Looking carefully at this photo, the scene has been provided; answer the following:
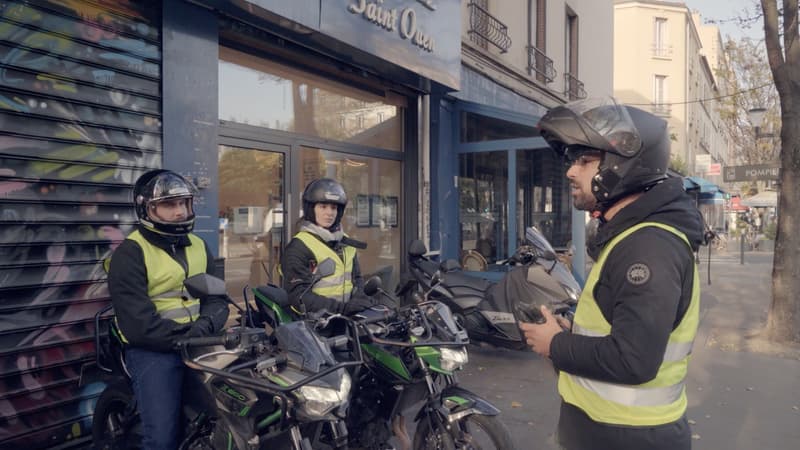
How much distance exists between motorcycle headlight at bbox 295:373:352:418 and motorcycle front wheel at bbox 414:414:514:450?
1.02 m

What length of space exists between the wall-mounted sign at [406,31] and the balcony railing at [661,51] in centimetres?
3263

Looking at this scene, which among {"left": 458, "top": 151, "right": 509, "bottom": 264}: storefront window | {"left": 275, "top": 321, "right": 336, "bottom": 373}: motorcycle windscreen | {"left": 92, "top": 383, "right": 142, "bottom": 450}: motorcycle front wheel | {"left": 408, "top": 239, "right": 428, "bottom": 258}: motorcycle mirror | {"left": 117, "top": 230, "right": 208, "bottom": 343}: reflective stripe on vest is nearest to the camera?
{"left": 275, "top": 321, "right": 336, "bottom": 373}: motorcycle windscreen

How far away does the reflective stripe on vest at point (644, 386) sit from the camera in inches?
67.2

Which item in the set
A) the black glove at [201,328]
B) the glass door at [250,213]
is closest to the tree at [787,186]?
the glass door at [250,213]

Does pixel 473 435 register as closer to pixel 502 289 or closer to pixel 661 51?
pixel 502 289

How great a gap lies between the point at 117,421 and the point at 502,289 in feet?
8.65

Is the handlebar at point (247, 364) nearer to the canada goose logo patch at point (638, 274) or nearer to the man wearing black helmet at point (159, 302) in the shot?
the man wearing black helmet at point (159, 302)

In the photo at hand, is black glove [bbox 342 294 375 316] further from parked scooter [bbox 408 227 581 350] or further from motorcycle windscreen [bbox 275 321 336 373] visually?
motorcycle windscreen [bbox 275 321 336 373]

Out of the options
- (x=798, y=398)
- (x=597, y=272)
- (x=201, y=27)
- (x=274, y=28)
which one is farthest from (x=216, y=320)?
(x=798, y=398)

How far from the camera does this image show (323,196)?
3994 millimetres

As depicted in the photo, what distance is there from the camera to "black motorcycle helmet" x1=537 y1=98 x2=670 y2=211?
5.88 ft

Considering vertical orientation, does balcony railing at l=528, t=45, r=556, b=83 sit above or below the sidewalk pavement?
above

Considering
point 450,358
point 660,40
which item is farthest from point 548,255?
point 660,40

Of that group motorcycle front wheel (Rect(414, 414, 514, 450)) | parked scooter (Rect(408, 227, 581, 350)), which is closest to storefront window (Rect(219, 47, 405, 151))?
parked scooter (Rect(408, 227, 581, 350))
